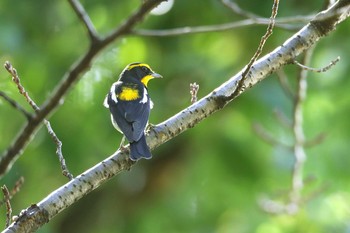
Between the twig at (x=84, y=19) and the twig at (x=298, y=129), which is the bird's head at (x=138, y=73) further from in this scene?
the twig at (x=84, y=19)

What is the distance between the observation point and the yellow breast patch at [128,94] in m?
4.53

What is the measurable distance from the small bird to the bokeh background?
0.59 metres

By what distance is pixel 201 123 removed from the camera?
5.96 meters

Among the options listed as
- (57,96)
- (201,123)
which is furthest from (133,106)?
(57,96)

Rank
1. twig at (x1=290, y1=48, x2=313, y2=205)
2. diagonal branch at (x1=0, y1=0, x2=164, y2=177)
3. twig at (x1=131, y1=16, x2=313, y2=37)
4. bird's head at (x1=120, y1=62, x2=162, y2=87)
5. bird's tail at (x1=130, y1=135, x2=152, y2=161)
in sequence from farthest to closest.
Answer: bird's head at (x1=120, y1=62, x2=162, y2=87), twig at (x1=290, y1=48, x2=313, y2=205), bird's tail at (x1=130, y1=135, x2=152, y2=161), twig at (x1=131, y1=16, x2=313, y2=37), diagonal branch at (x1=0, y1=0, x2=164, y2=177)

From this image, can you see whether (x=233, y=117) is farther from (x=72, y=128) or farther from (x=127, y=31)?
(x=127, y=31)

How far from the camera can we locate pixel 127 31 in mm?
1703

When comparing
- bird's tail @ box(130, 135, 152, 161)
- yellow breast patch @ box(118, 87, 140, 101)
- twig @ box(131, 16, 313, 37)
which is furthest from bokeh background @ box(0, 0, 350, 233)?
bird's tail @ box(130, 135, 152, 161)

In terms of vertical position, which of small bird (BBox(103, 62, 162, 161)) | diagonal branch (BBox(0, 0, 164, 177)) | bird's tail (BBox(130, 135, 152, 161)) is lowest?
diagonal branch (BBox(0, 0, 164, 177))

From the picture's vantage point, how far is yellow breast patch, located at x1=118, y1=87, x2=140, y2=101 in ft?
14.9

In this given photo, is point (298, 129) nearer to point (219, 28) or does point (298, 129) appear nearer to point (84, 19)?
point (219, 28)

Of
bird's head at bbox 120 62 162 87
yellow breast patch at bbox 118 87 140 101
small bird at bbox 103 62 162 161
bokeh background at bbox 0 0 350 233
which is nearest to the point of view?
small bird at bbox 103 62 162 161

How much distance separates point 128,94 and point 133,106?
272mm

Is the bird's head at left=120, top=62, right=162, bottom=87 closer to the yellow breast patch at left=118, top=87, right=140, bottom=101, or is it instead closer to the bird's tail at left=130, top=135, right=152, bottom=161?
the yellow breast patch at left=118, top=87, right=140, bottom=101
